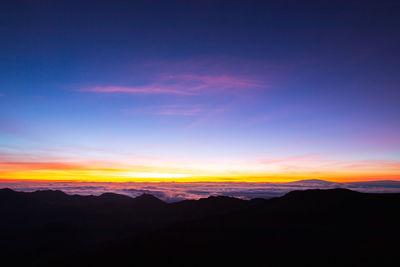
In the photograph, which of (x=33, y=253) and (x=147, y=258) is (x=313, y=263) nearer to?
(x=147, y=258)

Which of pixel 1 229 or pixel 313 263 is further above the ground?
pixel 313 263

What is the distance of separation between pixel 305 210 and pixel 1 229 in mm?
120723

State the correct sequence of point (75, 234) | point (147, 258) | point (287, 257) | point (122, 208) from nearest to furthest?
1. point (287, 257)
2. point (147, 258)
3. point (75, 234)
4. point (122, 208)

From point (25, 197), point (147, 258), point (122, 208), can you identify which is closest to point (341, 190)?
point (147, 258)

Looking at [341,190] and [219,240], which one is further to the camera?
[341,190]

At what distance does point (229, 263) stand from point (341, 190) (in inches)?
2228

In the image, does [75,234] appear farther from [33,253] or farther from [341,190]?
[341,190]

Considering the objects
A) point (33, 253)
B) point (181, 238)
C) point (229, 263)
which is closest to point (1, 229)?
point (33, 253)

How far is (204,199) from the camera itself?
133 metres

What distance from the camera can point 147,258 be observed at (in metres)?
35.4

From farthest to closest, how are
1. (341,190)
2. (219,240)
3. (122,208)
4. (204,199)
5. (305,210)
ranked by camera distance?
(122,208) < (204,199) < (341,190) < (305,210) < (219,240)

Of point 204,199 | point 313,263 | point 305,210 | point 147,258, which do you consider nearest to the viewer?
point 313,263

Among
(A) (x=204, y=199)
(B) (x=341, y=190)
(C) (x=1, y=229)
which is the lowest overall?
(C) (x=1, y=229)

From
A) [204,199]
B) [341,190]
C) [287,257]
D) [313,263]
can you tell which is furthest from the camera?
[204,199]
